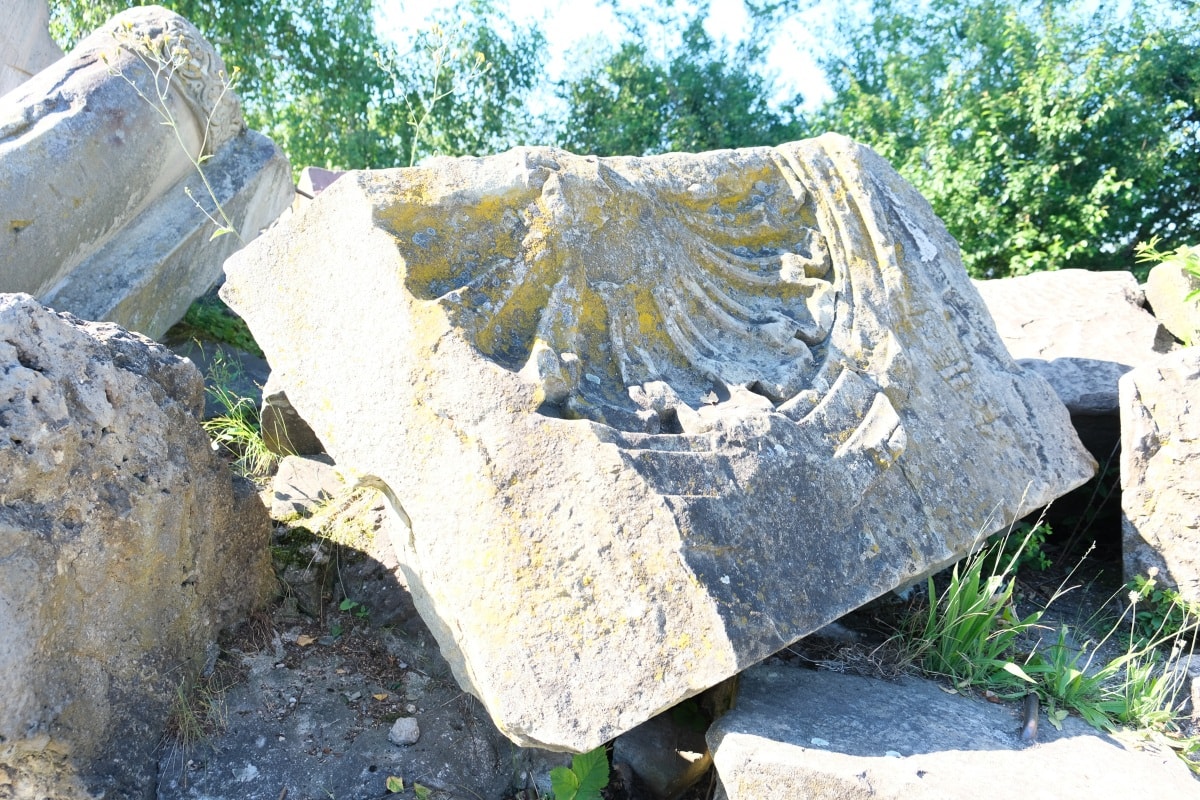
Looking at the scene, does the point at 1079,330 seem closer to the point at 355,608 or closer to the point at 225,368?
the point at 355,608

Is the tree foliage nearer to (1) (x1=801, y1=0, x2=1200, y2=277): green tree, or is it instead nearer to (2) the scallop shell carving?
(1) (x1=801, y1=0, x2=1200, y2=277): green tree

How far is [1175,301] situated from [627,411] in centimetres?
328

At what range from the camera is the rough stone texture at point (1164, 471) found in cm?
313

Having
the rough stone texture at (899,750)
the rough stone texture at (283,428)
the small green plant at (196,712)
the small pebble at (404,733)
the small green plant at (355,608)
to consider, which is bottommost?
the rough stone texture at (899,750)

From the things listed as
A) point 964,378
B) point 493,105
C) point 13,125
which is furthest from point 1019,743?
point 493,105

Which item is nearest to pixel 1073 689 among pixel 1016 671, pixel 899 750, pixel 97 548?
pixel 1016 671

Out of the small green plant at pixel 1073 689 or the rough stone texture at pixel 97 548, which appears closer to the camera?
the rough stone texture at pixel 97 548

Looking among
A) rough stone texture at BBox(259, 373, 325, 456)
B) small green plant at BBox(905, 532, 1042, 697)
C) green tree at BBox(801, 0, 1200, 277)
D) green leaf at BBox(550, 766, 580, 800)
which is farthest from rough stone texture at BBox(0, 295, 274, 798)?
green tree at BBox(801, 0, 1200, 277)

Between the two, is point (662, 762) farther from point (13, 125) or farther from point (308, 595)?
point (13, 125)

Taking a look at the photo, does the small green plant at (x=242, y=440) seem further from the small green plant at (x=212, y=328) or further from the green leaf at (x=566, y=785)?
the green leaf at (x=566, y=785)

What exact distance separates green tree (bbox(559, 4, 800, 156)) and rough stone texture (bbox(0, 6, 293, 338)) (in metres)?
5.54

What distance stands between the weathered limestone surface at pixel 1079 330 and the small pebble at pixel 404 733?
287 cm

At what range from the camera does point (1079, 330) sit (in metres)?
4.37

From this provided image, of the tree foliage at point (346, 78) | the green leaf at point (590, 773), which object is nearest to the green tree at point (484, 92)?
the tree foliage at point (346, 78)
